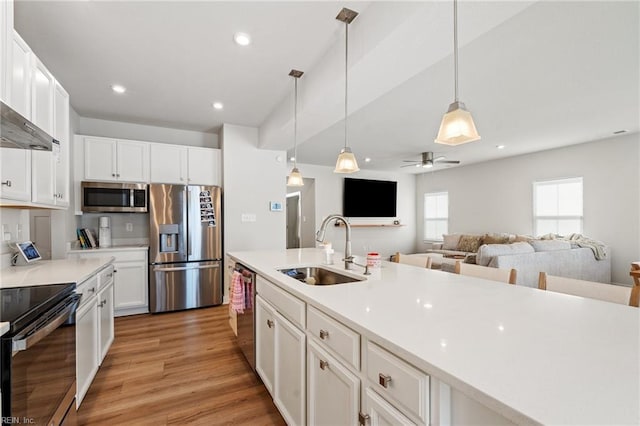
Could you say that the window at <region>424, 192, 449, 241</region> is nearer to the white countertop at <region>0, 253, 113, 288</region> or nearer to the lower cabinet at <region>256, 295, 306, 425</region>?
the lower cabinet at <region>256, 295, 306, 425</region>

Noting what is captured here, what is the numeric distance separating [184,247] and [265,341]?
8.03 feet

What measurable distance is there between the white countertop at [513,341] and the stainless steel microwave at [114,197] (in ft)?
10.6

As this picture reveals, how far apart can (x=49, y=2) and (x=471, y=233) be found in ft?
25.3

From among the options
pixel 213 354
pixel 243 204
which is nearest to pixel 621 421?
pixel 213 354

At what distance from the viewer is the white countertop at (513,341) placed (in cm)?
61

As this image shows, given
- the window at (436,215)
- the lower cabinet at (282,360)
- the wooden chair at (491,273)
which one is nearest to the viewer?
the lower cabinet at (282,360)

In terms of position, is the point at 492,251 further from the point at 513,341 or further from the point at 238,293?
the point at 513,341

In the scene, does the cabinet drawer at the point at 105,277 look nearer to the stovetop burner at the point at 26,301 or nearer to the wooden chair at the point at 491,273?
the stovetop burner at the point at 26,301

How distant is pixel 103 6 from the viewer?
198 centimetres

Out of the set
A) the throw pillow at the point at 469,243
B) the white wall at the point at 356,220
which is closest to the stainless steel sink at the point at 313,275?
the white wall at the point at 356,220

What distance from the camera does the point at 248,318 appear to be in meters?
2.37

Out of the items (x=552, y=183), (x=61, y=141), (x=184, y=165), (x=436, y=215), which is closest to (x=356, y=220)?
(x=436, y=215)

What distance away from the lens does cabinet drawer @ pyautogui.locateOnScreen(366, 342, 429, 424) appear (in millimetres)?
812

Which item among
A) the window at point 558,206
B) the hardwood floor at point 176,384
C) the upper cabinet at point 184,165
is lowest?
the hardwood floor at point 176,384
